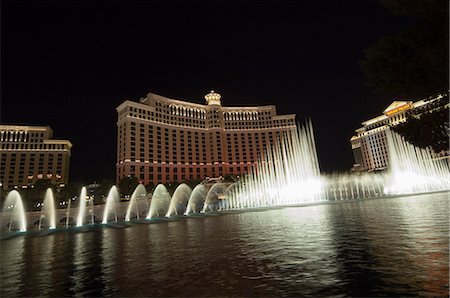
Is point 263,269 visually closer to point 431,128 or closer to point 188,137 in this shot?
point 431,128

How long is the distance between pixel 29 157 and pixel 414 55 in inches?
6545

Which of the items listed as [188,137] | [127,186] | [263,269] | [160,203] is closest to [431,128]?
[263,269]

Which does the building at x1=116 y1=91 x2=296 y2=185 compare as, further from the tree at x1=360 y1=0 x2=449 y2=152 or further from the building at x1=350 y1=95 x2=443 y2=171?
the tree at x1=360 y1=0 x2=449 y2=152

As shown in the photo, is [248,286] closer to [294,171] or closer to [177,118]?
[294,171]

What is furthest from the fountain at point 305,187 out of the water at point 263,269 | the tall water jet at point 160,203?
the water at point 263,269

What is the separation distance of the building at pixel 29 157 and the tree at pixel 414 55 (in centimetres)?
15581

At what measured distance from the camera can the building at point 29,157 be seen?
134875mm

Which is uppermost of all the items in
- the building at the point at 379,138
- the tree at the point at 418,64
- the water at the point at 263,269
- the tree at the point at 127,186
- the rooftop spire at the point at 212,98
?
the rooftop spire at the point at 212,98

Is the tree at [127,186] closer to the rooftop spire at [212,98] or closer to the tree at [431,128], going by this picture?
the rooftop spire at [212,98]

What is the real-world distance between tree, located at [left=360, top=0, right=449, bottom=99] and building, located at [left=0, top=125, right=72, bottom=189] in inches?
6134

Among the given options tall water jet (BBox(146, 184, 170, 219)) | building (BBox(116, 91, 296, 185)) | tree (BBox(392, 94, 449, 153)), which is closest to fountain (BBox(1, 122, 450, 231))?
tall water jet (BBox(146, 184, 170, 219))

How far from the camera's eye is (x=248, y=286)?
302 inches

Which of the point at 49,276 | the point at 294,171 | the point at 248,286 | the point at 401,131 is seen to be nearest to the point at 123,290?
the point at 248,286

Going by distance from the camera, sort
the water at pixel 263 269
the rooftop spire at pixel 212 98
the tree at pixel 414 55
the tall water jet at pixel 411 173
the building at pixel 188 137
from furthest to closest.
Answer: the rooftop spire at pixel 212 98
the building at pixel 188 137
the tall water jet at pixel 411 173
the tree at pixel 414 55
the water at pixel 263 269
